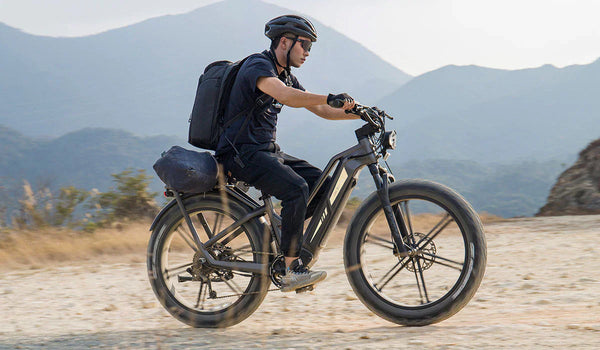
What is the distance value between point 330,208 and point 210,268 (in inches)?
38.2

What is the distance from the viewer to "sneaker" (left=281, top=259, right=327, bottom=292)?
3857mm

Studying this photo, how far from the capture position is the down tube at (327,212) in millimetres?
3961

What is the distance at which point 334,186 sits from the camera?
396 cm

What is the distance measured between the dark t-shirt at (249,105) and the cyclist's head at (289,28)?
129 millimetres

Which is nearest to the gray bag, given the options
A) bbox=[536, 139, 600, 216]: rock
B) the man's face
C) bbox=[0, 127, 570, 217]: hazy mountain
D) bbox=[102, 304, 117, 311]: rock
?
the man's face

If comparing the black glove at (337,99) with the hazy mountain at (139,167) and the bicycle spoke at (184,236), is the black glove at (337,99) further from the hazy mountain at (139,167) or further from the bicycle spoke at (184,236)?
the hazy mountain at (139,167)

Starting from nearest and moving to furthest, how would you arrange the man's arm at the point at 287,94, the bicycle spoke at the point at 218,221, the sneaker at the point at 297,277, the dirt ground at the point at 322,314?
the dirt ground at the point at 322,314 → the man's arm at the point at 287,94 → the sneaker at the point at 297,277 → the bicycle spoke at the point at 218,221

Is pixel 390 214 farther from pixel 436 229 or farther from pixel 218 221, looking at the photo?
pixel 218 221

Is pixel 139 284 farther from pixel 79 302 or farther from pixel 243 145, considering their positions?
pixel 243 145

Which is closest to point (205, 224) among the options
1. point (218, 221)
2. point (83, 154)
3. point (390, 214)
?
point (218, 221)

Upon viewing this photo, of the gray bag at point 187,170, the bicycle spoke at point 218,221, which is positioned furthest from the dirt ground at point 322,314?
the gray bag at point 187,170

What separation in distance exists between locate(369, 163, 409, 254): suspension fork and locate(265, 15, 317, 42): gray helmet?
995 millimetres

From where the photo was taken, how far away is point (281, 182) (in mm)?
3807

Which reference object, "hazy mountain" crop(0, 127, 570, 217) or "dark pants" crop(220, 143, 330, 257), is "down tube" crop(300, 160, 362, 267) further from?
"hazy mountain" crop(0, 127, 570, 217)
